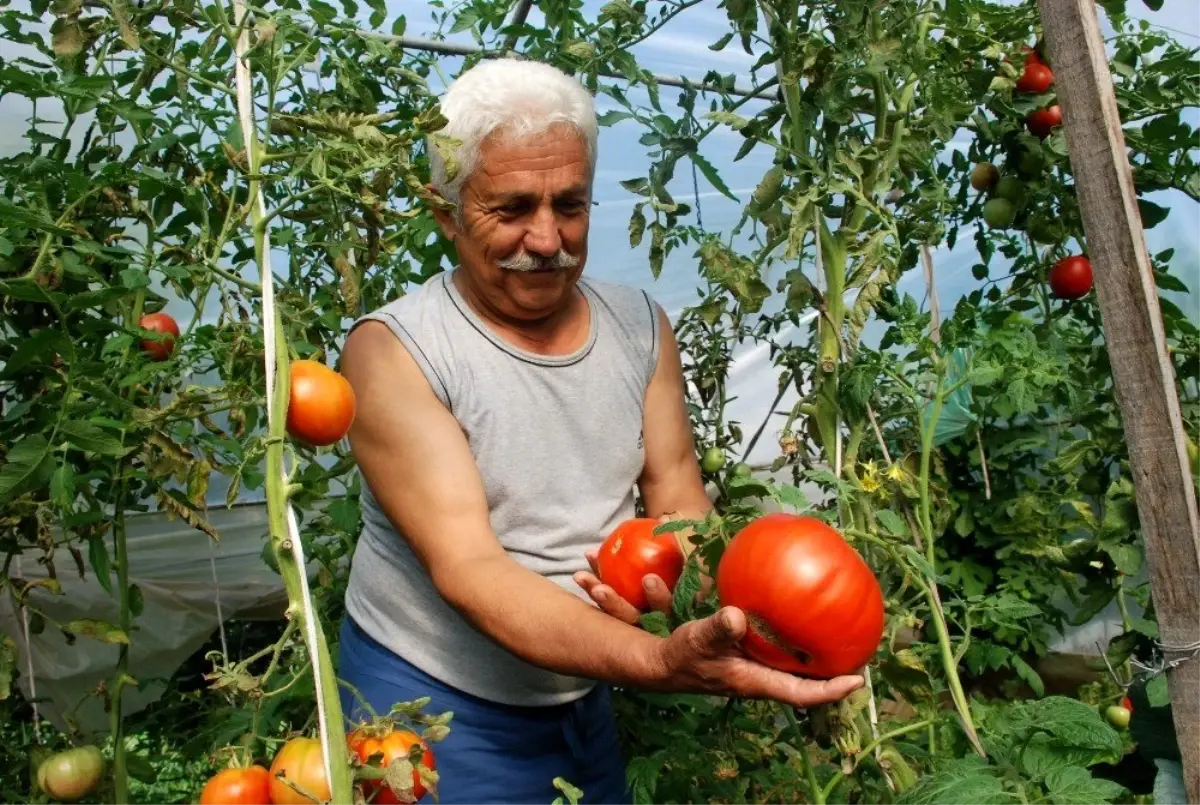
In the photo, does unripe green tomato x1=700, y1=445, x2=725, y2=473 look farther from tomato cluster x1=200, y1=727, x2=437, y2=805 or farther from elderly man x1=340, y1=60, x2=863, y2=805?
tomato cluster x1=200, y1=727, x2=437, y2=805

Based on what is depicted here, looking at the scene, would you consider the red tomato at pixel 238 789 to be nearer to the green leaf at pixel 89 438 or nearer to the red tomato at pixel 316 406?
the red tomato at pixel 316 406

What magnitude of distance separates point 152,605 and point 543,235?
262 centimetres

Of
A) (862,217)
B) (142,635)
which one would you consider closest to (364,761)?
(862,217)

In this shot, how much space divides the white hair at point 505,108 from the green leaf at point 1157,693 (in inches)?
38.8

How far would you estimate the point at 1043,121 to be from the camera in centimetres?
204

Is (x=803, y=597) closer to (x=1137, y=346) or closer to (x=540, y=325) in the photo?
(x=1137, y=346)

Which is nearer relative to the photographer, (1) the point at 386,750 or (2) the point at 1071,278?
(1) the point at 386,750

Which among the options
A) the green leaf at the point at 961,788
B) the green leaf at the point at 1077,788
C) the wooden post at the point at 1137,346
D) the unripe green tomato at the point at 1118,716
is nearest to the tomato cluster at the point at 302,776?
the green leaf at the point at 961,788

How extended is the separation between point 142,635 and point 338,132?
2963 mm

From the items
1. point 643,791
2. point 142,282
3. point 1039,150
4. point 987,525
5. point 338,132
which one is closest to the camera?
point 338,132

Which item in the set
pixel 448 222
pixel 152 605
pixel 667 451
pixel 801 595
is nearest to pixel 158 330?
pixel 448 222

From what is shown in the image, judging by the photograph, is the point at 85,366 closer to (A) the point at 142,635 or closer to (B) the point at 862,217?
(B) the point at 862,217

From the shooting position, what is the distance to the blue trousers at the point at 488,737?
64.1 inches

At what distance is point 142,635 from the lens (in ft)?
12.0
